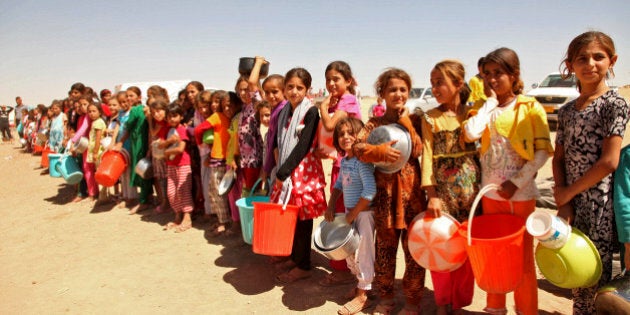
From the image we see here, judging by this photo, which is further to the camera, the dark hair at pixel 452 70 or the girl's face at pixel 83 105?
the girl's face at pixel 83 105

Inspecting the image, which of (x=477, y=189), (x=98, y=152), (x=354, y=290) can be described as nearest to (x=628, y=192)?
(x=477, y=189)

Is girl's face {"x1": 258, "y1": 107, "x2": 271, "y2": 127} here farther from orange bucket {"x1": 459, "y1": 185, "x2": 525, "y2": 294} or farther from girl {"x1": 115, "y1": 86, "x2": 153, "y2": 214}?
orange bucket {"x1": 459, "y1": 185, "x2": 525, "y2": 294}

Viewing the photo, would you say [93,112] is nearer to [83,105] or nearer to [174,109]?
[83,105]

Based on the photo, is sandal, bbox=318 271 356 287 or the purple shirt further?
the purple shirt

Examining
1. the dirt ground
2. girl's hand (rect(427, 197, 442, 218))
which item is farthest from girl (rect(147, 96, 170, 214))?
girl's hand (rect(427, 197, 442, 218))

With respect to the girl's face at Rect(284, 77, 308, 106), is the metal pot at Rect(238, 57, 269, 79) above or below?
above

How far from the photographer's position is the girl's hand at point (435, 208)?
2.40 m

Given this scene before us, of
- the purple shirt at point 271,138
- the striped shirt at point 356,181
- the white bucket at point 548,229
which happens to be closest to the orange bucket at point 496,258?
the white bucket at point 548,229

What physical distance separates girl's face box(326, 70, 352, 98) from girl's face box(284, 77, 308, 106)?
0.72 ft

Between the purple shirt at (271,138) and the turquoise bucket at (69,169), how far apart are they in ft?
14.6

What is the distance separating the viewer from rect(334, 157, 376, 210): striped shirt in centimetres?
270

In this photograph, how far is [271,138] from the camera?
3652 millimetres

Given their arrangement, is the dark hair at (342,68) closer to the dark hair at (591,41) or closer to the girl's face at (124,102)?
the dark hair at (591,41)

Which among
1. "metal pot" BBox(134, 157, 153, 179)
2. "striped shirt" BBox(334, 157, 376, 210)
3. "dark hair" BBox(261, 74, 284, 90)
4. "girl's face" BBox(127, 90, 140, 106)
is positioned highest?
"dark hair" BBox(261, 74, 284, 90)
